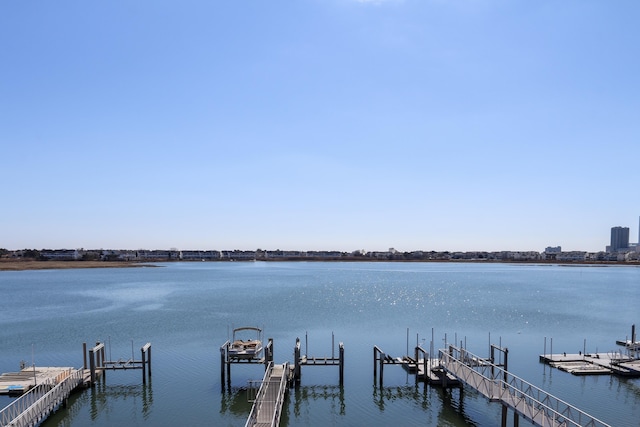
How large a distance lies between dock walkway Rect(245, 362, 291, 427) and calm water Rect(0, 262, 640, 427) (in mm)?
1648

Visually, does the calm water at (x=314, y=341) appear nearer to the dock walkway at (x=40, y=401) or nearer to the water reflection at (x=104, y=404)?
the water reflection at (x=104, y=404)

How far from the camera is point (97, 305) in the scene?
216ft

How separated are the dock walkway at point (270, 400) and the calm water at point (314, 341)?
1648 mm

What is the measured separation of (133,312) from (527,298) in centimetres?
6676

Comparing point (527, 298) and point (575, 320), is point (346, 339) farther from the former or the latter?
Answer: point (527, 298)

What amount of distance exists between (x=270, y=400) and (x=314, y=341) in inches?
725

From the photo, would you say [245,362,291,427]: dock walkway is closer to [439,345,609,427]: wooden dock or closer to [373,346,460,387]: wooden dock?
[373,346,460,387]: wooden dock

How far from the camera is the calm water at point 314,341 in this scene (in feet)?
81.2

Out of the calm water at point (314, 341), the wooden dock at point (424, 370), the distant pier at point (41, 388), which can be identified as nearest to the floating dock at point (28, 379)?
the distant pier at point (41, 388)

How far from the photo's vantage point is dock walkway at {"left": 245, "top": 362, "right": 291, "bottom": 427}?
20234 mm

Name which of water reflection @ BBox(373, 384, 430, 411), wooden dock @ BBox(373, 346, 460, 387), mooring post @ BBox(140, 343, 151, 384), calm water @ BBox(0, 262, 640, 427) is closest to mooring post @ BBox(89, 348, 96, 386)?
calm water @ BBox(0, 262, 640, 427)

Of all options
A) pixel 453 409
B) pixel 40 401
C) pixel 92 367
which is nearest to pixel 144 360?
pixel 92 367

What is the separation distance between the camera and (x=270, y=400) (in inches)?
904

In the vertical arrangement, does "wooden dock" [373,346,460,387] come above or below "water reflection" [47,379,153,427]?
above
